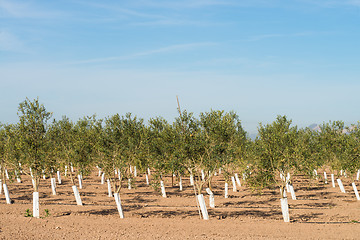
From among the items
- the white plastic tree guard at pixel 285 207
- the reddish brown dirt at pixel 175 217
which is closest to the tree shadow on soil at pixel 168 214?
the reddish brown dirt at pixel 175 217

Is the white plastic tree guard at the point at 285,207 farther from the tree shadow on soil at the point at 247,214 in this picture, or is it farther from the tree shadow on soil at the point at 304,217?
the tree shadow on soil at the point at 247,214

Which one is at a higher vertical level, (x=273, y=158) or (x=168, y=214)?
(x=273, y=158)

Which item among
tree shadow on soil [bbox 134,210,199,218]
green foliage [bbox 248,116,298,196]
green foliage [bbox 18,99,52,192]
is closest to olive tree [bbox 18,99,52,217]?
green foliage [bbox 18,99,52,192]

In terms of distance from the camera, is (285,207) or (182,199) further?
(182,199)

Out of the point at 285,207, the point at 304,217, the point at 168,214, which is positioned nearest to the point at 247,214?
the point at 304,217

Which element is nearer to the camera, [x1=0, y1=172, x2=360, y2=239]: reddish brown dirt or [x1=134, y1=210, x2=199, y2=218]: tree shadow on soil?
[x1=0, y1=172, x2=360, y2=239]: reddish brown dirt

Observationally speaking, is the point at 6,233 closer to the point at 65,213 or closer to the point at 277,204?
the point at 65,213

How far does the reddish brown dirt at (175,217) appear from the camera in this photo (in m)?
28.9

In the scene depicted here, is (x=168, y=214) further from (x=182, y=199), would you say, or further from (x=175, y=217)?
(x=182, y=199)

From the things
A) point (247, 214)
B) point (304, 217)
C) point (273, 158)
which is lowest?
point (304, 217)

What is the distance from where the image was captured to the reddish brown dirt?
28.9 meters

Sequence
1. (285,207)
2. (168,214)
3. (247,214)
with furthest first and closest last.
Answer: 1. (247,214)
2. (168,214)
3. (285,207)

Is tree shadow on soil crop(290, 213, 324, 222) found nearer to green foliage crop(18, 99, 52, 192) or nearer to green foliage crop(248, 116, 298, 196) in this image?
green foliage crop(248, 116, 298, 196)

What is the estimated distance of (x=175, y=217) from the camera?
3816 centimetres
